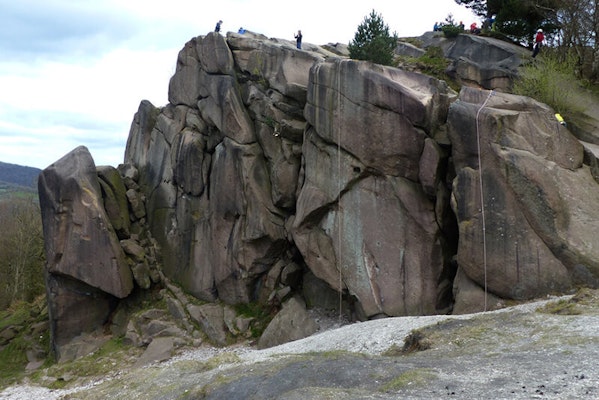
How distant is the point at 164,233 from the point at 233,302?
788 cm

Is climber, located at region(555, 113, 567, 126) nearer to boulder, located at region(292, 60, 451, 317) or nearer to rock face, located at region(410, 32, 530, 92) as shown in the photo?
boulder, located at region(292, 60, 451, 317)

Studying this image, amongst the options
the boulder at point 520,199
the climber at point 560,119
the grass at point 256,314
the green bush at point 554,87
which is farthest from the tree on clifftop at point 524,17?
the grass at point 256,314

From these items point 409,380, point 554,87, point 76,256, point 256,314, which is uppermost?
point 554,87

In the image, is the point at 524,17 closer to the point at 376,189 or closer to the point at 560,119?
the point at 560,119

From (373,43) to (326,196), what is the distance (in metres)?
9.58

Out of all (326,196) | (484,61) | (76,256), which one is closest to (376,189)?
(326,196)

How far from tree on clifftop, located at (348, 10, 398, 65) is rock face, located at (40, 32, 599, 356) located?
2.82 metres

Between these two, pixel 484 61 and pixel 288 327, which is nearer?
pixel 288 327

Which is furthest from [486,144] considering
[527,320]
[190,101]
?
[190,101]

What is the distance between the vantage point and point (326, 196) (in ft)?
83.3

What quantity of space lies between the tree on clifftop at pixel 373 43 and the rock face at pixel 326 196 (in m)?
2.82

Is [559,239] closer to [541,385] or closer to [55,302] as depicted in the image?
[541,385]

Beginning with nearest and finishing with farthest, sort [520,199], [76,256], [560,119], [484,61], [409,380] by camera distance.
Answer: [409,380], [520,199], [560,119], [76,256], [484,61]

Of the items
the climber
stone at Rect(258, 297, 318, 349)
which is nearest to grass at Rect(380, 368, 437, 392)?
stone at Rect(258, 297, 318, 349)
